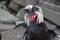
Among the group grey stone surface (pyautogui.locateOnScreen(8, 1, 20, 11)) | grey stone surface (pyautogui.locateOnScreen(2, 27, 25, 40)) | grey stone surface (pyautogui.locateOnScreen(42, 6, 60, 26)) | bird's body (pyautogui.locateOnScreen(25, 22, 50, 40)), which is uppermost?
bird's body (pyautogui.locateOnScreen(25, 22, 50, 40))

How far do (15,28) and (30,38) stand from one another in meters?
1.53

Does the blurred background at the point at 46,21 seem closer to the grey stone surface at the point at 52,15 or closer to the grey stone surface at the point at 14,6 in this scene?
the grey stone surface at the point at 52,15

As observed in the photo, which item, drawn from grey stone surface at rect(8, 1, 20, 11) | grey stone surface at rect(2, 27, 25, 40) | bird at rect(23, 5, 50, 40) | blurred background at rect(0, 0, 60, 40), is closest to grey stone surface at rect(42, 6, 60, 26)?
blurred background at rect(0, 0, 60, 40)

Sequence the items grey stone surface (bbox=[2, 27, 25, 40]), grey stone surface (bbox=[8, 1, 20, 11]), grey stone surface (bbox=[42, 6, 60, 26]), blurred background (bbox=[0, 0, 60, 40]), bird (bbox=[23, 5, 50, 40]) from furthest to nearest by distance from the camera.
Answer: grey stone surface (bbox=[8, 1, 20, 11]), grey stone surface (bbox=[42, 6, 60, 26]), blurred background (bbox=[0, 0, 60, 40]), grey stone surface (bbox=[2, 27, 25, 40]), bird (bbox=[23, 5, 50, 40])

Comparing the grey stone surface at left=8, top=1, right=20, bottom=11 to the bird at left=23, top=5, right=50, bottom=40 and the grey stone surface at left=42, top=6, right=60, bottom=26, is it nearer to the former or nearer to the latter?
the grey stone surface at left=42, top=6, right=60, bottom=26

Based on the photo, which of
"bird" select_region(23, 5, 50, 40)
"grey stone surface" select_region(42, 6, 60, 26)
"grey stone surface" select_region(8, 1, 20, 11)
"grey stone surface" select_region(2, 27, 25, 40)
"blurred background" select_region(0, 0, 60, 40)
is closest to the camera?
"bird" select_region(23, 5, 50, 40)

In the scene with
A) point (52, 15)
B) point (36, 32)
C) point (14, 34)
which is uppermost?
point (36, 32)

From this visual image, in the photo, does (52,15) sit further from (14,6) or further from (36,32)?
(14,6)

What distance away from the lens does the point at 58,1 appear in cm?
387

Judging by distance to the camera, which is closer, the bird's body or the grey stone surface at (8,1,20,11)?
the bird's body

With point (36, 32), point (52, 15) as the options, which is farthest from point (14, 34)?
point (36, 32)

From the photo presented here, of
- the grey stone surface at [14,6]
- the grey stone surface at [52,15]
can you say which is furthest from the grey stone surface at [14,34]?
the grey stone surface at [14,6]

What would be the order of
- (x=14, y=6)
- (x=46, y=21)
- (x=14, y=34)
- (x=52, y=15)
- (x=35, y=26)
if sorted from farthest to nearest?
(x=14, y=6) → (x=46, y=21) → (x=52, y=15) → (x=14, y=34) → (x=35, y=26)

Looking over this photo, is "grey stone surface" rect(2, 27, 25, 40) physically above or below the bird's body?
below
